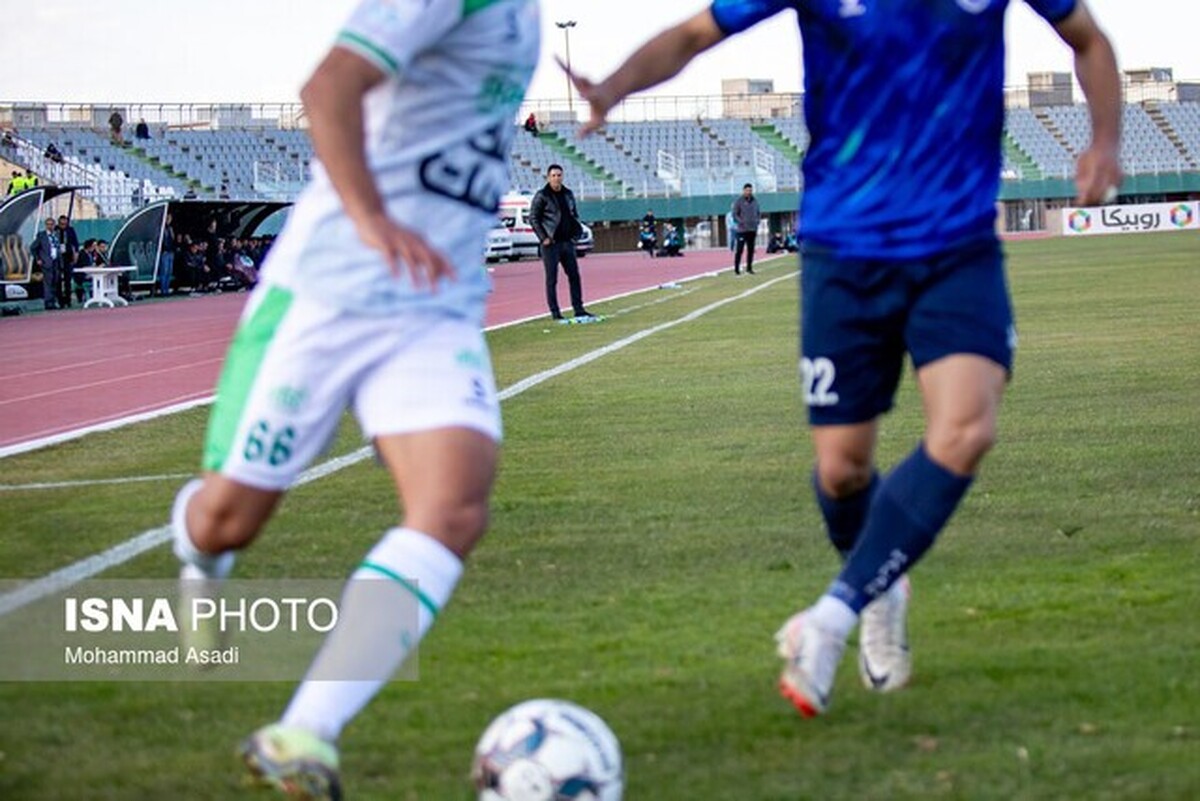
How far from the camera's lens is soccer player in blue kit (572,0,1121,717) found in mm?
4641

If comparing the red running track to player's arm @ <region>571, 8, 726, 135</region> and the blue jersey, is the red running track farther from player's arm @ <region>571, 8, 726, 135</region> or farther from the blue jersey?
the blue jersey

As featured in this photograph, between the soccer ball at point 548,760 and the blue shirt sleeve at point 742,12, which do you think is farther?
the blue shirt sleeve at point 742,12

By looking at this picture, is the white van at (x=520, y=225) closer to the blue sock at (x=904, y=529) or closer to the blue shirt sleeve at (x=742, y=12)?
the blue shirt sleeve at (x=742, y=12)

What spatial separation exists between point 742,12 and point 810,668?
170 cm

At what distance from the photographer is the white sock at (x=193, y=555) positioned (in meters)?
4.65

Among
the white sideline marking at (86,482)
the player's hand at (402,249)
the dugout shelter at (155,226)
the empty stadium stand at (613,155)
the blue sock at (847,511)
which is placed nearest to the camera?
the player's hand at (402,249)

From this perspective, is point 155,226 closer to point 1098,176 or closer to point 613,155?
point 1098,176

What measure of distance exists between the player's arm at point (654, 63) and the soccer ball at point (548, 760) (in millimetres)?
1684

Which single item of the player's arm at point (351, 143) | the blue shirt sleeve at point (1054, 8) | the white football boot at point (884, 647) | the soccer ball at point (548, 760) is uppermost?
the blue shirt sleeve at point (1054, 8)

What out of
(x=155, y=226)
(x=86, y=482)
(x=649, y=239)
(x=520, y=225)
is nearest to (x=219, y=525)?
(x=86, y=482)

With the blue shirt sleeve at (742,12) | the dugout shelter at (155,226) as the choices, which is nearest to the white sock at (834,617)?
the blue shirt sleeve at (742,12)

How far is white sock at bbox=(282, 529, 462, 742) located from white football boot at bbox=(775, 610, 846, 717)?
0.93 metres

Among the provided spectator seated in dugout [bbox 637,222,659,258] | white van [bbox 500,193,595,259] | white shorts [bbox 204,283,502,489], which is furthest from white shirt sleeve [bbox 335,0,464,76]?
white van [bbox 500,193,595,259]

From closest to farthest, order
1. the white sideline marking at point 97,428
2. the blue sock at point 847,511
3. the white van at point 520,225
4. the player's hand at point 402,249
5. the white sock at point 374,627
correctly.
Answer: the white sock at point 374,627
the player's hand at point 402,249
the blue sock at point 847,511
the white sideline marking at point 97,428
the white van at point 520,225
